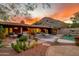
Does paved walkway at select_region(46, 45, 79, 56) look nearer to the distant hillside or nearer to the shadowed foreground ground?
the shadowed foreground ground

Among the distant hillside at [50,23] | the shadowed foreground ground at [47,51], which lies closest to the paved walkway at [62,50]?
the shadowed foreground ground at [47,51]

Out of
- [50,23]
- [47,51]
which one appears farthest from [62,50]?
[50,23]

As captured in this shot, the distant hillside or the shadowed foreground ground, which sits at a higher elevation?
the distant hillside

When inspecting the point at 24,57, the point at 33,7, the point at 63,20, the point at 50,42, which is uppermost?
the point at 33,7

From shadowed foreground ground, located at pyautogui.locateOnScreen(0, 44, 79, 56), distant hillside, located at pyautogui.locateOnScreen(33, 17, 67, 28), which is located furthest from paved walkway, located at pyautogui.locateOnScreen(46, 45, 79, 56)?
distant hillside, located at pyautogui.locateOnScreen(33, 17, 67, 28)

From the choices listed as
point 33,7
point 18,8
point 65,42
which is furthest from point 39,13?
point 65,42

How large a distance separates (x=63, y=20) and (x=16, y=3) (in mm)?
426

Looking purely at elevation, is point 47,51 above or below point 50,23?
below

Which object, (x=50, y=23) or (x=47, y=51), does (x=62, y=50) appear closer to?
(x=47, y=51)

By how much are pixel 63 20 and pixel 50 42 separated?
22cm

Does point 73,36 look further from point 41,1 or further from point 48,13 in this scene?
point 41,1

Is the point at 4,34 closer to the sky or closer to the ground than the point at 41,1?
closer to the ground

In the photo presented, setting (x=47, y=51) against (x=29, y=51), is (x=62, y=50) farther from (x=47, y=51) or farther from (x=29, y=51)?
(x=29, y=51)

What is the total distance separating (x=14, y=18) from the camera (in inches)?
62.3
